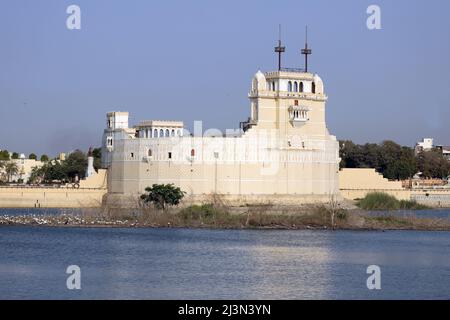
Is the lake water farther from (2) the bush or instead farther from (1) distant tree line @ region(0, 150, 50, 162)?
(1) distant tree line @ region(0, 150, 50, 162)

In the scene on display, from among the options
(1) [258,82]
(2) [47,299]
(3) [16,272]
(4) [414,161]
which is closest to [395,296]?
(2) [47,299]

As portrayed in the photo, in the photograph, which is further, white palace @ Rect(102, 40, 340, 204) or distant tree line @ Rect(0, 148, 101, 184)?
distant tree line @ Rect(0, 148, 101, 184)

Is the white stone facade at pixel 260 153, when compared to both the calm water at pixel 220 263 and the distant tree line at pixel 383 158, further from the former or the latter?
the distant tree line at pixel 383 158

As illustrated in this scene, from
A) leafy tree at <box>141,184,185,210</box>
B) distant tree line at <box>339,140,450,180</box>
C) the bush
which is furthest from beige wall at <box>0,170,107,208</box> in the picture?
distant tree line at <box>339,140,450,180</box>

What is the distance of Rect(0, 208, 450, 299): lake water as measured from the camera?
3328 cm

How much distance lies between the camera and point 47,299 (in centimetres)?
3106

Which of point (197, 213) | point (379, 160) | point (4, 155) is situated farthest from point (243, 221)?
point (4, 155)

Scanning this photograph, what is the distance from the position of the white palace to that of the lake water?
863 inches

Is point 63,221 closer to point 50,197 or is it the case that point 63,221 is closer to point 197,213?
point 197,213

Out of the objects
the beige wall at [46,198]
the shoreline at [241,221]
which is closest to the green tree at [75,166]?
the beige wall at [46,198]

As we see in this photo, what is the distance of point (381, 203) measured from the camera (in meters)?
80.4

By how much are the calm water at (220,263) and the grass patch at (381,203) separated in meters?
21.7

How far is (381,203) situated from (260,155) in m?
9.35

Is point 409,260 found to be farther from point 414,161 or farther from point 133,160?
point 414,161
